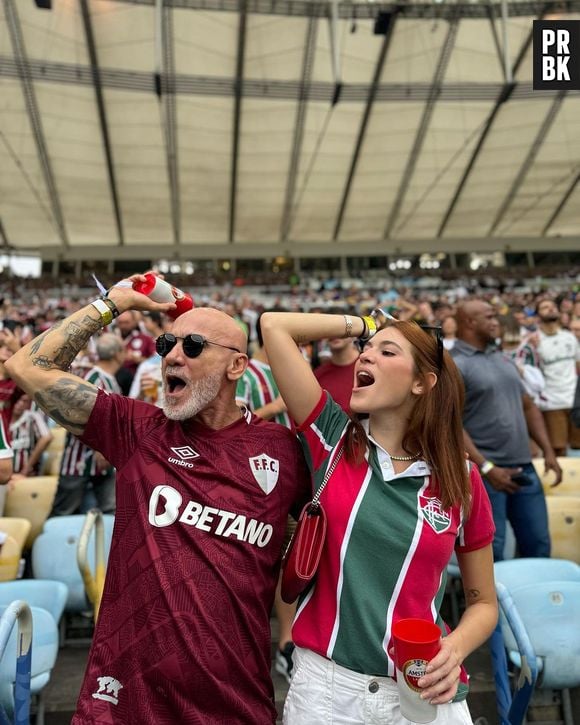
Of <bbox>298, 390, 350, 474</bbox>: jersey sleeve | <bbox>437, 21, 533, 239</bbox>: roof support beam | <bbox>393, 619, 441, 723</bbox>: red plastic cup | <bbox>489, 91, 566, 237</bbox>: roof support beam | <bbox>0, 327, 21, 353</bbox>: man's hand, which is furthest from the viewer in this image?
<bbox>489, 91, 566, 237</bbox>: roof support beam

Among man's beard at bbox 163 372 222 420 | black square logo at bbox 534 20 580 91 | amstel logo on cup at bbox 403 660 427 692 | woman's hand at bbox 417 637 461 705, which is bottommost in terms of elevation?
woman's hand at bbox 417 637 461 705

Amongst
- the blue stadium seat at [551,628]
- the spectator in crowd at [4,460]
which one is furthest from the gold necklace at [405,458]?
the spectator in crowd at [4,460]

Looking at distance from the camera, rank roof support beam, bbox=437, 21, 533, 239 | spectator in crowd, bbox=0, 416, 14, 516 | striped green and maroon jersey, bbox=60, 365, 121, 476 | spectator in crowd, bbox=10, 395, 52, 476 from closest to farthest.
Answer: spectator in crowd, bbox=0, 416, 14, 516
striped green and maroon jersey, bbox=60, 365, 121, 476
spectator in crowd, bbox=10, 395, 52, 476
roof support beam, bbox=437, 21, 533, 239

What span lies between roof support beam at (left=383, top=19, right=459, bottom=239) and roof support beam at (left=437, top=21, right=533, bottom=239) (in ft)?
7.44

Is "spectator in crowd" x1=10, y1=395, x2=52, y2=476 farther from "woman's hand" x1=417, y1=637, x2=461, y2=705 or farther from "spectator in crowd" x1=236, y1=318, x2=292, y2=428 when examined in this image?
"woman's hand" x1=417, y1=637, x2=461, y2=705

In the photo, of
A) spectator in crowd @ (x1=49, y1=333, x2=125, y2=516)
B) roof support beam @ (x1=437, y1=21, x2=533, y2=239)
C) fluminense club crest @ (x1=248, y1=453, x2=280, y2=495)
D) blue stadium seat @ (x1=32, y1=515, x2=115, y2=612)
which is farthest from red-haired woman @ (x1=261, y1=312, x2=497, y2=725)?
roof support beam @ (x1=437, y1=21, x2=533, y2=239)

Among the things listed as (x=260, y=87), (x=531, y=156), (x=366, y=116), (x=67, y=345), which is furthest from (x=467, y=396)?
(x=531, y=156)

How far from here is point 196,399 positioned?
5.22 feet

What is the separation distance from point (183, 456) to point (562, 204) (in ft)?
102

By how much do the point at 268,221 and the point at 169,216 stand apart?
15.5 ft

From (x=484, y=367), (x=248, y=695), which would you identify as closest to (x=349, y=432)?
(x=248, y=695)

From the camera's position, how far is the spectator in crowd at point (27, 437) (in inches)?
187

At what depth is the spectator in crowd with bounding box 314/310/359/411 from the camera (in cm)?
346

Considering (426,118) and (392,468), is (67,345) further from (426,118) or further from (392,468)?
(426,118)
